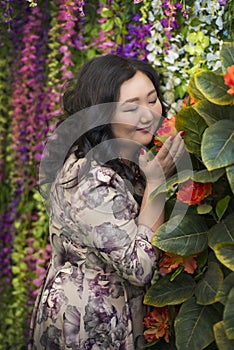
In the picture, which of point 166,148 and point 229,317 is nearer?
point 229,317

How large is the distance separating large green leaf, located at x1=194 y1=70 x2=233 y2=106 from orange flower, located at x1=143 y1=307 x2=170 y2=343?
1.95 feet

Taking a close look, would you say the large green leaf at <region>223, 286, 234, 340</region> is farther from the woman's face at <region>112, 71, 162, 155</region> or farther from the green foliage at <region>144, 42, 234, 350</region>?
the woman's face at <region>112, 71, 162, 155</region>

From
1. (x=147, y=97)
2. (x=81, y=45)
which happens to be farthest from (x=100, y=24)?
(x=147, y=97)

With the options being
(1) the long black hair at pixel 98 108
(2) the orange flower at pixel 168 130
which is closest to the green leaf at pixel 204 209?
(2) the orange flower at pixel 168 130

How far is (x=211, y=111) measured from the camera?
65.4 inches

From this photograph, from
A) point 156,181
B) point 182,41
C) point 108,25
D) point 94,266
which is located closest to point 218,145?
point 156,181

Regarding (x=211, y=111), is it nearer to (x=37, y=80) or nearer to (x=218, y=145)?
(x=218, y=145)

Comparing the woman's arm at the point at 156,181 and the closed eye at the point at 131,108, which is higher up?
the closed eye at the point at 131,108

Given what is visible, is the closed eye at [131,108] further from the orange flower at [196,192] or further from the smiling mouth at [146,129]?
the orange flower at [196,192]

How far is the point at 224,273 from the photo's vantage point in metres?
1.68

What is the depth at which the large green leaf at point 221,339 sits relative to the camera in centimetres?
160

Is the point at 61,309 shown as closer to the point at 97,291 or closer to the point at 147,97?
the point at 97,291

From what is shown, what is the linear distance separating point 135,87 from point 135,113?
79 mm

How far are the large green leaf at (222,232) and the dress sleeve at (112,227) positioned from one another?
200 mm
